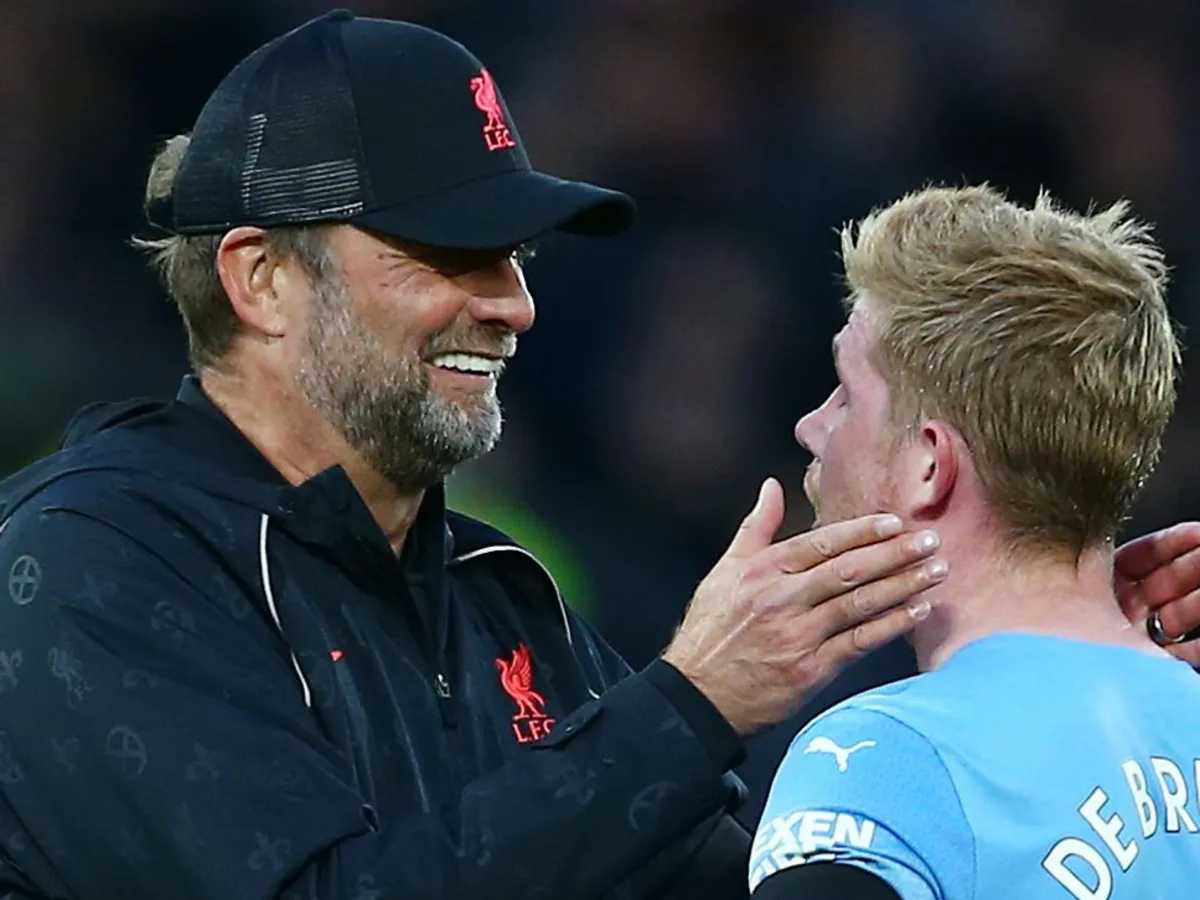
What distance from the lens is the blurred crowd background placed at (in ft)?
18.2

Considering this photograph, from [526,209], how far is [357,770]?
0.74 m

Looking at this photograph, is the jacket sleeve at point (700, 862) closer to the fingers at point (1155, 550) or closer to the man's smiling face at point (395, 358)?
the man's smiling face at point (395, 358)

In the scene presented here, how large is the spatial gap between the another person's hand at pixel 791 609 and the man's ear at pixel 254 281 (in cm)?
71

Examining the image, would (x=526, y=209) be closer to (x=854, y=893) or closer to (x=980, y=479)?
(x=980, y=479)

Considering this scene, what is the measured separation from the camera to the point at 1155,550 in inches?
108

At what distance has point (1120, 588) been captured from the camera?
2760 mm

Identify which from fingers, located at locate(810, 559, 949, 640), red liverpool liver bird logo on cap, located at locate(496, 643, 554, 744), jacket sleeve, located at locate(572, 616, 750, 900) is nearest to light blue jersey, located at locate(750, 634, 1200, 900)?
fingers, located at locate(810, 559, 949, 640)

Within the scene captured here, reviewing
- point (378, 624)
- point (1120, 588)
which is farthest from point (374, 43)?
point (1120, 588)

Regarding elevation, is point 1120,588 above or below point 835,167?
below

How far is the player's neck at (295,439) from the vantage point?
2910 mm

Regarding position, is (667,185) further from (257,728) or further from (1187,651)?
(257,728)

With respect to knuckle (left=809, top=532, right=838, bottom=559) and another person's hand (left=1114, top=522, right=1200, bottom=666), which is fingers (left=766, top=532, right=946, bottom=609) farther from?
another person's hand (left=1114, top=522, right=1200, bottom=666)

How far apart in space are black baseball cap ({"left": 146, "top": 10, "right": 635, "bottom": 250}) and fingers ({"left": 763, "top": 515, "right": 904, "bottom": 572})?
0.62 metres

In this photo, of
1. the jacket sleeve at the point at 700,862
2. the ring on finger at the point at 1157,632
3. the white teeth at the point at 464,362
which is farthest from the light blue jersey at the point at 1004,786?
the white teeth at the point at 464,362
